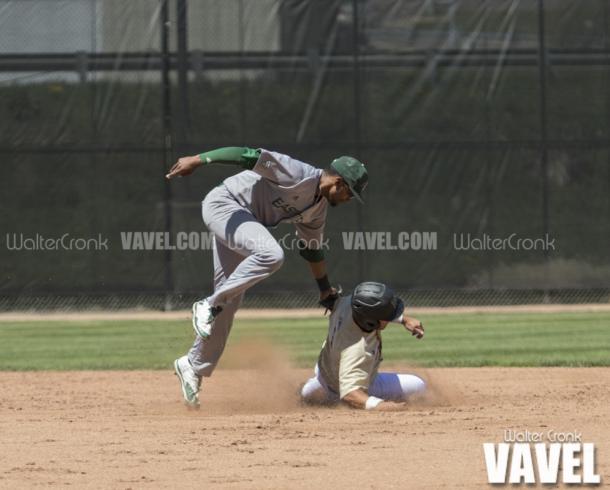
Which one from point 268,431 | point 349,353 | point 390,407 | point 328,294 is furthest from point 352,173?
point 268,431

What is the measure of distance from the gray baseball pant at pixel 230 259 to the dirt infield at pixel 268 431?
1.34 ft

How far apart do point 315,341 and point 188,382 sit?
487cm

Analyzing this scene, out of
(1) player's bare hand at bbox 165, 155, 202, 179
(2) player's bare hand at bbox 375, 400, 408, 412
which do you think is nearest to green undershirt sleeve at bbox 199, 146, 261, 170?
(1) player's bare hand at bbox 165, 155, 202, 179

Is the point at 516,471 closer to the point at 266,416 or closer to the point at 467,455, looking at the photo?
the point at 467,455

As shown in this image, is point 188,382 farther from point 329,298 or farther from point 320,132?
point 320,132

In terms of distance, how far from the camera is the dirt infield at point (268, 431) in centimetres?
470

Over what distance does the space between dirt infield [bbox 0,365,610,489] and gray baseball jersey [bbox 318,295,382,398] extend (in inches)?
7.8

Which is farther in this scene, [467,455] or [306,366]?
[306,366]

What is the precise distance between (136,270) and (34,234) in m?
1.53

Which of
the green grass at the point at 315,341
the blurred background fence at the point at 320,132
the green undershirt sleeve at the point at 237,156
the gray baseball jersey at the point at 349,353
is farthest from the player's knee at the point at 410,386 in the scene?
the blurred background fence at the point at 320,132

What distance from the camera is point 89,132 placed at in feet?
51.9

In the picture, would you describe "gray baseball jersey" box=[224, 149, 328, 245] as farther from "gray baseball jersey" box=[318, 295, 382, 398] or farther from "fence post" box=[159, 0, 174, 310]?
"fence post" box=[159, 0, 174, 310]

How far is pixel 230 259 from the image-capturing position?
7094 mm

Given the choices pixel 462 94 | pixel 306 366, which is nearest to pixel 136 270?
pixel 462 94
